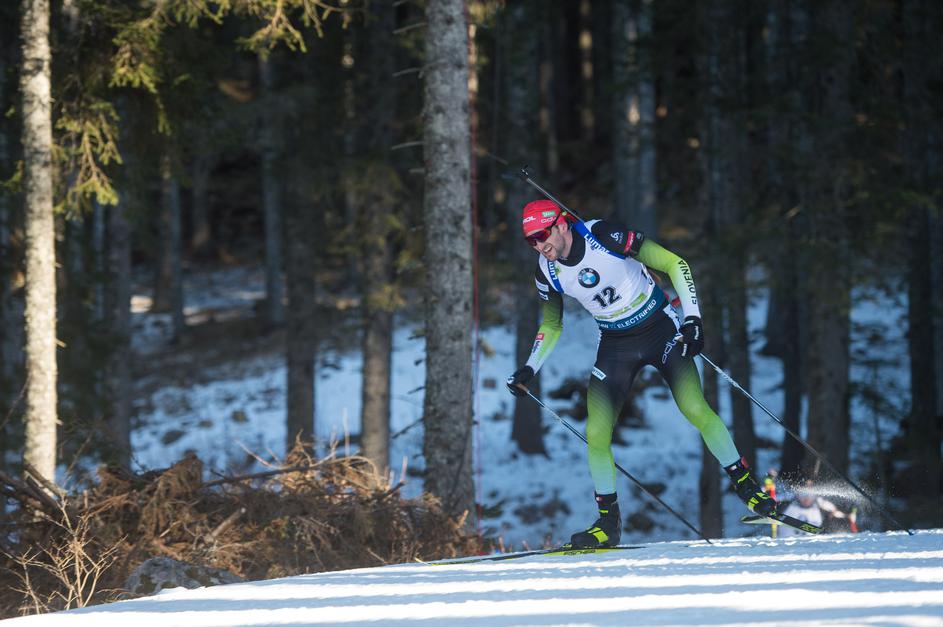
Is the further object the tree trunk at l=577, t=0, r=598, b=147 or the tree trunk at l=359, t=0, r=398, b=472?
the tree trunk at l=577, t=0, r=598, b=147

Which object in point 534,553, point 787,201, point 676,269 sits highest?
point 787,201

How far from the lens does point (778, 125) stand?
20281mm

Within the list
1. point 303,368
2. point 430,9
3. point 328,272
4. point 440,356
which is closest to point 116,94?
point 430,9

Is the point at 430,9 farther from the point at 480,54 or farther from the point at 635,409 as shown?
the point at 635,409

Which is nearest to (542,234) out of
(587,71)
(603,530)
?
(603,530)

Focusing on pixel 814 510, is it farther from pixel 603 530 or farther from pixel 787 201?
pixel 787 201

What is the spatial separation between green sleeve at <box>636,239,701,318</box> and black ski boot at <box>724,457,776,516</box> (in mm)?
1170

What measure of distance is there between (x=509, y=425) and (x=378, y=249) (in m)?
6.69

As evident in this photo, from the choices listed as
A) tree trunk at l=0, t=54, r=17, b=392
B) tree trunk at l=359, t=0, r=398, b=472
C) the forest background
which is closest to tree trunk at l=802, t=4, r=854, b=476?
the forest background

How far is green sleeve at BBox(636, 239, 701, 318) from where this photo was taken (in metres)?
7.42

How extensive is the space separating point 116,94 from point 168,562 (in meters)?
6.26

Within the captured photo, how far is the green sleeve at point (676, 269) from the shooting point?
742 centimetres

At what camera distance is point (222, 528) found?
818 centimetres

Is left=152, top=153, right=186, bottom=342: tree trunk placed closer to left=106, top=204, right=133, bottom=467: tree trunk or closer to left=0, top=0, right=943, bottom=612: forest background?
left=0, top=0, right=943, bottom=612: forest background
